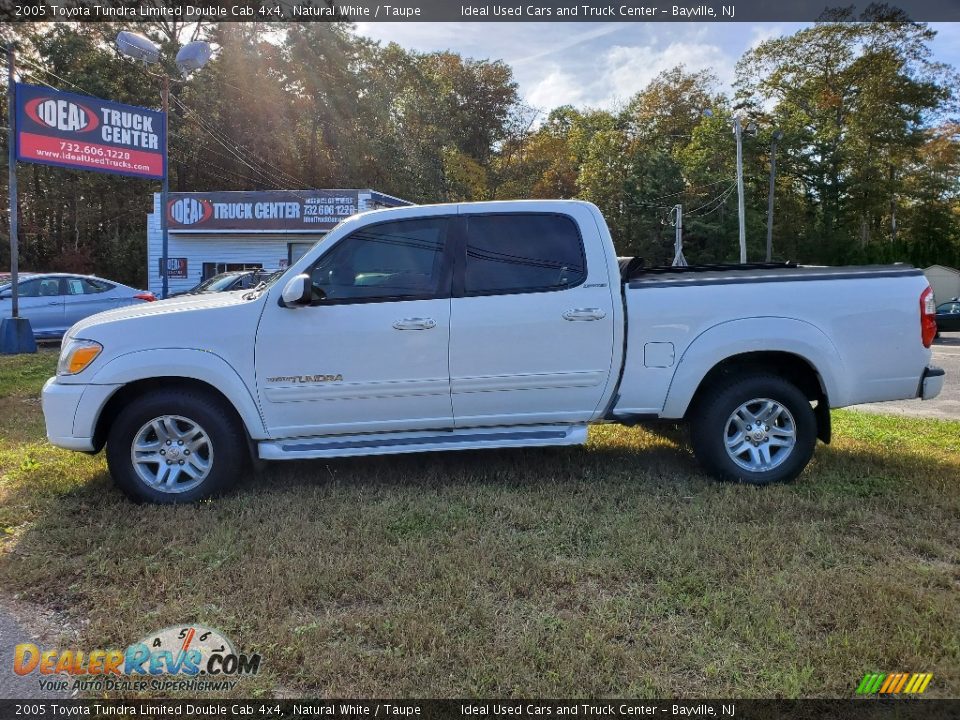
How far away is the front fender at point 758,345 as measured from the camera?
452 centimetres

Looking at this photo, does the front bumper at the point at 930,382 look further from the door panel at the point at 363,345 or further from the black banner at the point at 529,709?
the door panel at the point at 363,345

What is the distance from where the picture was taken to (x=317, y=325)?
4371 millimetres

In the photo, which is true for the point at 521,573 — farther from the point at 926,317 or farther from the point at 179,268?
the point at 179,268

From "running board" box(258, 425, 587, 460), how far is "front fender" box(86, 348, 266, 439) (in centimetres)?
44

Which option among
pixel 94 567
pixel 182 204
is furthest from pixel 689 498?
pixel 182 204

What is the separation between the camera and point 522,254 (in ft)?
15.1

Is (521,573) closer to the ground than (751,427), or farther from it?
closer to the ground

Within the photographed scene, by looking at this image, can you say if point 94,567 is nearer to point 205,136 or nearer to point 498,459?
point 498,459

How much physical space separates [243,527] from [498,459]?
2.02 metres

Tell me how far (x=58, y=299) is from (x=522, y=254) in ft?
39.6

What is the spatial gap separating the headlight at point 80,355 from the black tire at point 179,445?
1.23ft

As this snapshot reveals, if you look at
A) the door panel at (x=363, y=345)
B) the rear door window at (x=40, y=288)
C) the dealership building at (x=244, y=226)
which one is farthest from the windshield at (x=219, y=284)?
the dealership building at (x=244, y=226)

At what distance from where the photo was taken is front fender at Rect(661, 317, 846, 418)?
14.8 ft

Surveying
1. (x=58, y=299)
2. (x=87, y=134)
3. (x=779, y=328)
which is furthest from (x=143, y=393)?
(x=87, y=134)
